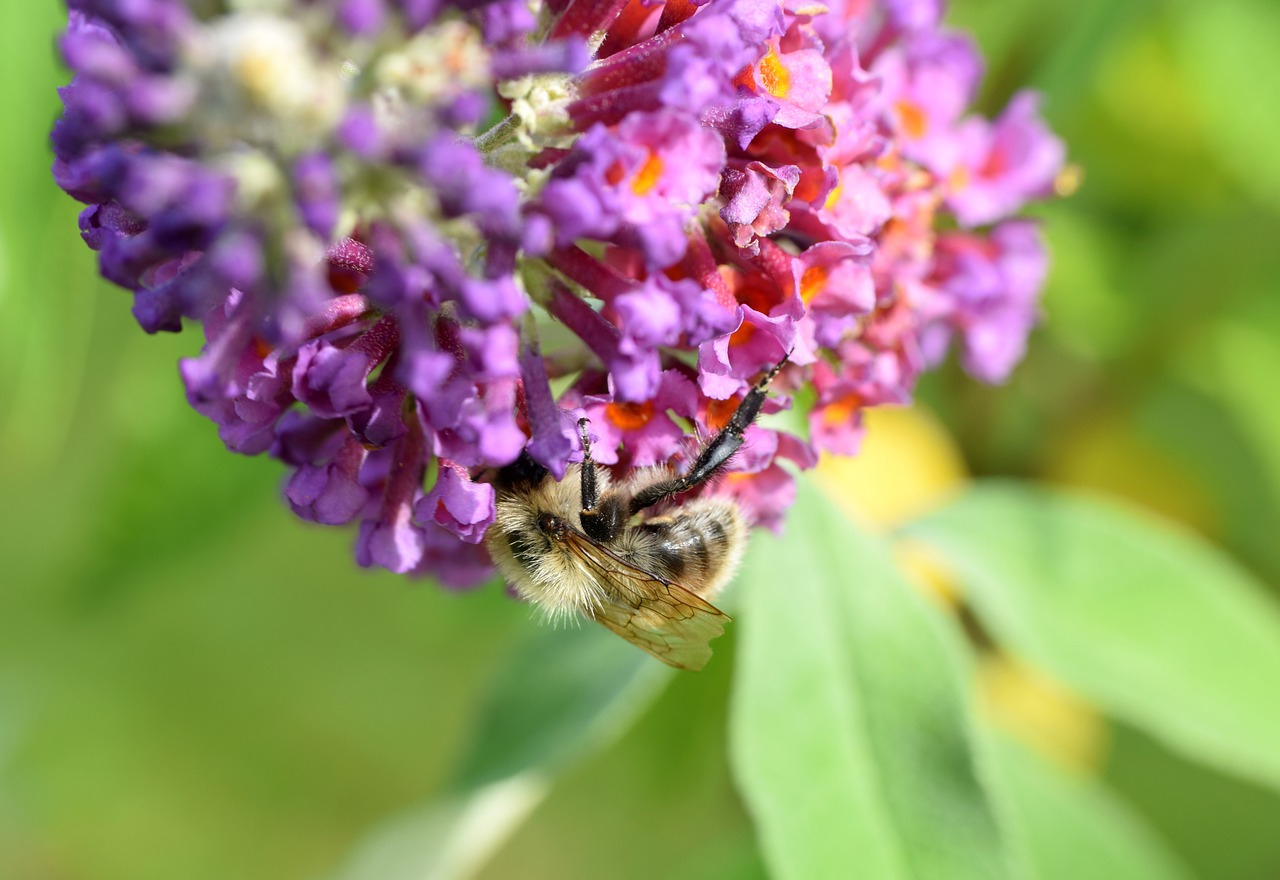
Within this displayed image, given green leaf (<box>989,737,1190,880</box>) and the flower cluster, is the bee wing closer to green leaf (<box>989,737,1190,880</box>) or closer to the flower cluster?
the flower cluster

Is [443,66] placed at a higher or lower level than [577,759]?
higher

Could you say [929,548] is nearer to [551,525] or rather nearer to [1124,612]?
[1124,612]

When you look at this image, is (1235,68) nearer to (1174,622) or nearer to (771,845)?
(1174,622)

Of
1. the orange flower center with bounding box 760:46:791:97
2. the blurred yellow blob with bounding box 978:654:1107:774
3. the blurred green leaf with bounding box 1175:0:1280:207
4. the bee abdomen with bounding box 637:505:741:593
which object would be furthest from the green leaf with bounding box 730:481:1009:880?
the blurred green leaf with bounding box 1175:0:1280:207

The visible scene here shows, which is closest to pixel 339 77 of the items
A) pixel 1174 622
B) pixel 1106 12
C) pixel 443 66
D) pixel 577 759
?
pixel 443 66

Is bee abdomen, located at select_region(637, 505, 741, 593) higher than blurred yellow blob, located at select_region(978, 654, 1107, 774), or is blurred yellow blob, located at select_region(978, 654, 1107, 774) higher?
bee abdomen, located at select_region(637, 505, 741, 593)

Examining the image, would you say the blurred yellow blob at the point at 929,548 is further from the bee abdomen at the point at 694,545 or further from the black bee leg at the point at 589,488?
the black bee leg at the point at 589,488
